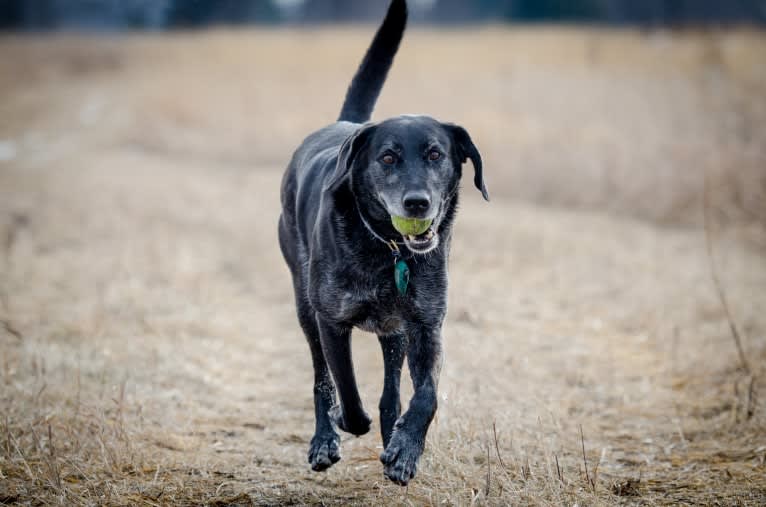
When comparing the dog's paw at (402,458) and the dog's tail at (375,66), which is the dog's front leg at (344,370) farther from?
the dog's tail at (375,66)

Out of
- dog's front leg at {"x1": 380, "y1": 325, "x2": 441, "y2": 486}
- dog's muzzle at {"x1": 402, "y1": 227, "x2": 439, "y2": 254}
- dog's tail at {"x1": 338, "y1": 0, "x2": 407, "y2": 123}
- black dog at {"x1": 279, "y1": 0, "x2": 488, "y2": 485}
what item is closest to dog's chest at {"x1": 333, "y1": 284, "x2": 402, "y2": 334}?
black dog at {"x1": 279, "y1": 0, "x2": 488, "y2": 485}

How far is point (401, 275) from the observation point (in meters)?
3.62

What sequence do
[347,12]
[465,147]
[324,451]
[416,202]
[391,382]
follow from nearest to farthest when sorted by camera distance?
1. [416,202]
2. [465,147]
3. [324,451]
4. [391,382]
5. [347,12]

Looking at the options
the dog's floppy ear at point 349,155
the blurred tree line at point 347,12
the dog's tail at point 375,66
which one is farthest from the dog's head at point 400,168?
the blurred tree line at point 347,12

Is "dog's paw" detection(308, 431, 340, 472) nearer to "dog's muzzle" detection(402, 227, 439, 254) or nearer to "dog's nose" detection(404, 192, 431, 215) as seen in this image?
"dog's muzzle" detection(402, 227, 439, 254)

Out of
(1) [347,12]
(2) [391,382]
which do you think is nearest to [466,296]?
(2) [391,382]

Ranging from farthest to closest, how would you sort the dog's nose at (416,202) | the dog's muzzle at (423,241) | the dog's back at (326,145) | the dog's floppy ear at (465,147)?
the dog's back at (326,145), the dog's floppy ear at (465,147), the dog's muzzle at (423,241), the dog's nose at (416,202)

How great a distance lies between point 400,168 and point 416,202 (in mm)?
260

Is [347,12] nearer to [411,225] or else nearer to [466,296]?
[466,296]

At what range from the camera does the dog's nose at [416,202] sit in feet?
11.0

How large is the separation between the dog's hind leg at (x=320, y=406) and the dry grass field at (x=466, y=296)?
137 millimetres

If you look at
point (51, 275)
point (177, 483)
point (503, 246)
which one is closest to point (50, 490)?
point (177, 483)

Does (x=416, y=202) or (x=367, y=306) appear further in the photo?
(x=367, y=306)

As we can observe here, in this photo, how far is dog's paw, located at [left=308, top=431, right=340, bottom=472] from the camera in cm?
392
